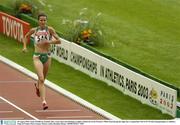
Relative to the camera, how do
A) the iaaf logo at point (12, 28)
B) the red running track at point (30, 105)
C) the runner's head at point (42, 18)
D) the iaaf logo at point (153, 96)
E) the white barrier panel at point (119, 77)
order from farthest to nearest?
the iaaf logo at point (12, 28), the iaaf logo at point (153, 96), the white barrier panel at point (119, 77), the red running track at point (30, 105), the runner's head at point (42, 18)

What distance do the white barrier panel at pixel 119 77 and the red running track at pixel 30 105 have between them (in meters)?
1.77

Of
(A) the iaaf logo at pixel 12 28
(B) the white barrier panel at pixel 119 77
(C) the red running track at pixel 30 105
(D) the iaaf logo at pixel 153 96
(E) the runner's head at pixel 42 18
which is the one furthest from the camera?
(A) the iaaf logo at pixel 12 28

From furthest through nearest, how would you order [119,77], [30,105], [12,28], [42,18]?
[12,28] → [119,77] → [30,105] → [42,18]

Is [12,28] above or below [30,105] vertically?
below

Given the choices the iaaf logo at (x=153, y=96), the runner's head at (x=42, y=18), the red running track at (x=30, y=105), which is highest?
the runner's head at (x=42, y=18)

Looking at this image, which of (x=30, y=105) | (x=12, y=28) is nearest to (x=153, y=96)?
(x=30, y=105)

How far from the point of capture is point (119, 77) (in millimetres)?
21781

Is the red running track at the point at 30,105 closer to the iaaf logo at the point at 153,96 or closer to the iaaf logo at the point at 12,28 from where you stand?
the iaaf logo at the point at 153,96

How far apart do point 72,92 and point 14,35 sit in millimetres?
7867

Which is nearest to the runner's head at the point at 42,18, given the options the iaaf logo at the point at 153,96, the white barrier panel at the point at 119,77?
the white barrier panel at the point at 119,77

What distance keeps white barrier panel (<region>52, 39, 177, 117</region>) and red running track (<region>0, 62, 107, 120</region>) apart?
1.77 m

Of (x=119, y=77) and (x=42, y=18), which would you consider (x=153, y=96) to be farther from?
(x=42, y=18)

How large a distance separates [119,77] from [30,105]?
315cm

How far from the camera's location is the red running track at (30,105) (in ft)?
62.3
